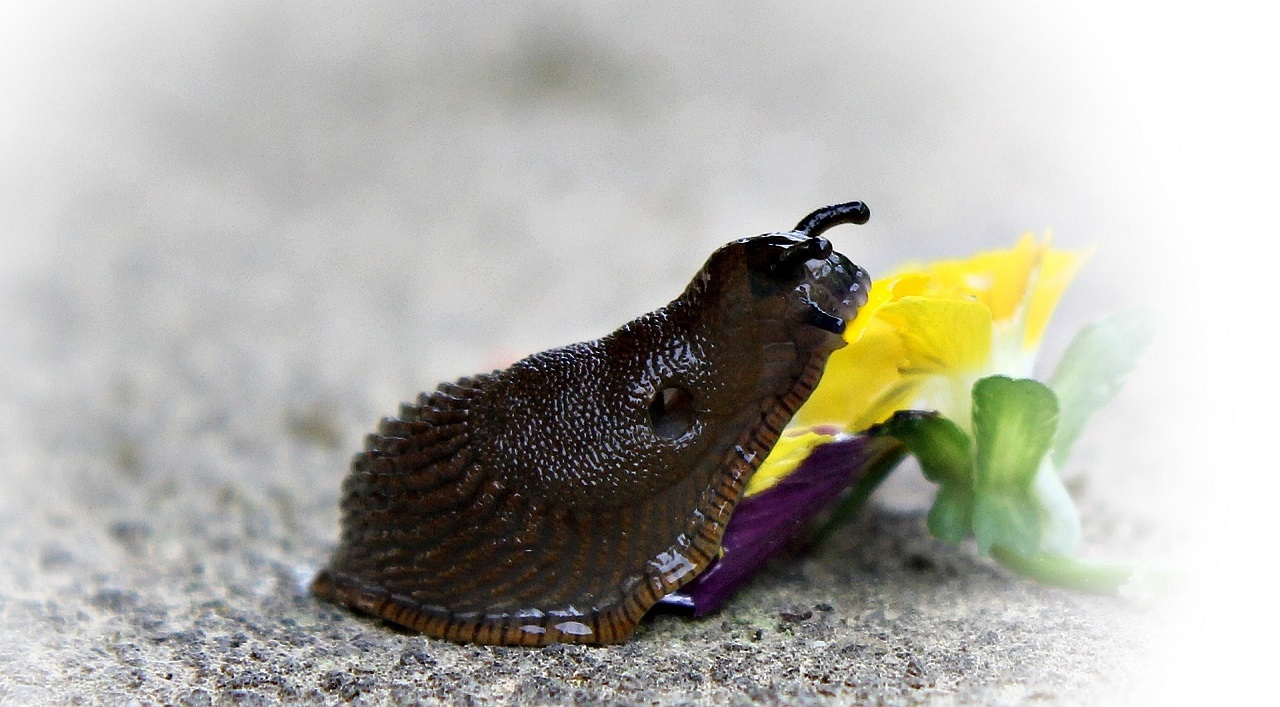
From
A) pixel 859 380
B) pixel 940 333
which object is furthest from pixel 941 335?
pixel 859 380

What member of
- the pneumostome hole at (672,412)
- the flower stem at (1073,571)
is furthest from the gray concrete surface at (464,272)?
the pneumostome hole at (672,412)

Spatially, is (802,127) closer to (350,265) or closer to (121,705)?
(350,265)

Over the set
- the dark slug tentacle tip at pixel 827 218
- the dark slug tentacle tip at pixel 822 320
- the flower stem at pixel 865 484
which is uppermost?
the dark slug tentacle tip at pixel 827 218

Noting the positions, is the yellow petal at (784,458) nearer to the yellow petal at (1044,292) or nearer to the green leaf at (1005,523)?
the green leaf at (1005,523)

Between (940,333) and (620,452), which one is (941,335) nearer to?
(940,333)

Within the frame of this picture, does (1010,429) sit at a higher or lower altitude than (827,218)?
lower

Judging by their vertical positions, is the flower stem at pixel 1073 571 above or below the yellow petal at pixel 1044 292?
below

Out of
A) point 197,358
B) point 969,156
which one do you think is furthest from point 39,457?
point 969,156
